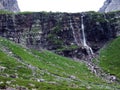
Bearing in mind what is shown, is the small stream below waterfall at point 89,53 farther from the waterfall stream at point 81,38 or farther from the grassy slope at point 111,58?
the grassy slope at point 111,58

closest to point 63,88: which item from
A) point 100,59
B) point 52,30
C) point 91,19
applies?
point 100,59

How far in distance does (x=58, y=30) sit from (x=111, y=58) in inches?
983

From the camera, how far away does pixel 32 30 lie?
139125 mm

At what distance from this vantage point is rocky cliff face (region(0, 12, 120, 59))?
13600cm

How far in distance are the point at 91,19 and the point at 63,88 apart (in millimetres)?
85335

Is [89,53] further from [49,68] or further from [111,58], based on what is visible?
[49,68]

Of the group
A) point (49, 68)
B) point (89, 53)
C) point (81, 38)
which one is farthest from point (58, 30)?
point (49, 68)

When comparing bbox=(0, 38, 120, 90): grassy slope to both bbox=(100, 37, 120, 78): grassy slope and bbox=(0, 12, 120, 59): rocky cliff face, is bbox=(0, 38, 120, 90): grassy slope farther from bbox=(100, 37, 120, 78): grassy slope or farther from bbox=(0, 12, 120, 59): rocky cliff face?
bbox=(0, 12, 120, 59): rocky cliff face

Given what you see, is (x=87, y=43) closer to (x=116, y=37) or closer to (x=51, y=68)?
(x=116, y=37)

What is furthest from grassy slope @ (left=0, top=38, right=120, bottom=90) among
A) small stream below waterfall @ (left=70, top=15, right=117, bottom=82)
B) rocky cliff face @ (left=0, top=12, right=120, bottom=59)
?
rocky cliff face @ (left=0, top=12, right=120, bottom=59)

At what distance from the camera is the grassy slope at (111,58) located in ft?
401

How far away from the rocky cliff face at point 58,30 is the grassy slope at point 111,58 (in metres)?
4.77

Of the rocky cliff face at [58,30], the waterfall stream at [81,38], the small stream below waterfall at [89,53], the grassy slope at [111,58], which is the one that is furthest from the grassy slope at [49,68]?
the waterfall stream at [81,38]

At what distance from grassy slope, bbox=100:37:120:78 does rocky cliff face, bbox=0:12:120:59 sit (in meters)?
4.77
